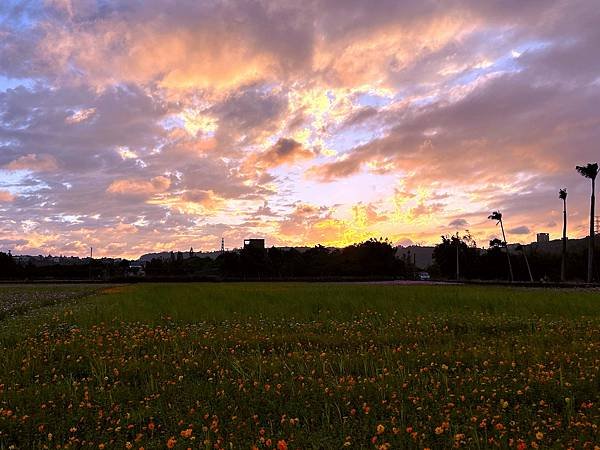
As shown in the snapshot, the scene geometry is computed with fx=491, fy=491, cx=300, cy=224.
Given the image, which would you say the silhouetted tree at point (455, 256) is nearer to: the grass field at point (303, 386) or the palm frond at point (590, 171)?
the palm frond at point (590, 171)

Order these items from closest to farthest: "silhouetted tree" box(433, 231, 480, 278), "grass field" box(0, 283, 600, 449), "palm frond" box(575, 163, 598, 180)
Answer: "grass field" box(0, 283, 600, 449) < "palm frond" box(575, 163, 598, 180) < "silhouetted tree" box(433, 231, 480, 278)

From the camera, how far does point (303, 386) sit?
307 inches

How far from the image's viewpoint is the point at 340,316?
17922 millimetres

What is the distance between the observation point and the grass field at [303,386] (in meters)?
6.02

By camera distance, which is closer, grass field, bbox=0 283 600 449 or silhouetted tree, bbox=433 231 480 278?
grass field, bbox=0 283 600 449

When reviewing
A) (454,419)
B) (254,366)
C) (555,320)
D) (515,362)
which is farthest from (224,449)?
(555,320)

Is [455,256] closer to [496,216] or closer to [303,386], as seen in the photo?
[496,216]

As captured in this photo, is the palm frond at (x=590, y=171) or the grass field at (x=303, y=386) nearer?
the grass field at (x=303, y=386)

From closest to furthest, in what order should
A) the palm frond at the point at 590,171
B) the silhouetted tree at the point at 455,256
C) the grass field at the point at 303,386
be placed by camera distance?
the grass field at the point at 303,386 < the palm frond at the point at 590,171 < the silhouetted tree at the point at 455,256

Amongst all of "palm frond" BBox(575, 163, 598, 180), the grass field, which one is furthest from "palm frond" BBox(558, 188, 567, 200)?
the grass field

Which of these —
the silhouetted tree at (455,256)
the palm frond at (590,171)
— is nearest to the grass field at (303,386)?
the palm frond at (590,171)

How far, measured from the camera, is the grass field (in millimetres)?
6020

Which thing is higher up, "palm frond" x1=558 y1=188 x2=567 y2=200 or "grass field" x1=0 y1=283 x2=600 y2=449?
"palm frond" x1=558 y1=188 x2=567 y2=200

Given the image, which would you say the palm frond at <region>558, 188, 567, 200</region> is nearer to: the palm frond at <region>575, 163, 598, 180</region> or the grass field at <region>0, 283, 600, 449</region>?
the palm frond at <region>575, 163, 598, 180</region>
